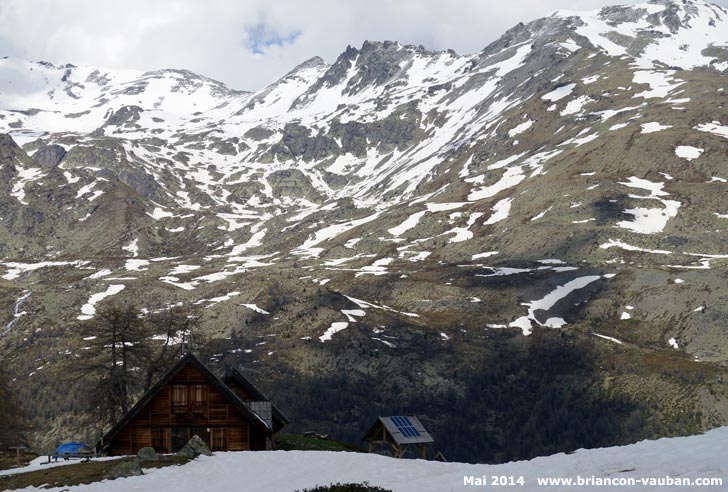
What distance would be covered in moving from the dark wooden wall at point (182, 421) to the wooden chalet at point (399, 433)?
10.4 m

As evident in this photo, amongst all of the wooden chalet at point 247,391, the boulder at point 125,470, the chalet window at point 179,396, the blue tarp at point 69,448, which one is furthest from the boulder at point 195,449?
the wooden chalet at point 247,391

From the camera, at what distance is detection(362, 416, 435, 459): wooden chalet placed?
48806 mm

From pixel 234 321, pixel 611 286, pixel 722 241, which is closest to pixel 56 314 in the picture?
pixel 234 321

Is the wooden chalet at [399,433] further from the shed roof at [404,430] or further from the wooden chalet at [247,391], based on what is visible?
the wooden chalet at [247,391]

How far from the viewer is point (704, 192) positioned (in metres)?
191

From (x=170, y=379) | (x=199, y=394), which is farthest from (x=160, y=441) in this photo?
(x=170, y=379)

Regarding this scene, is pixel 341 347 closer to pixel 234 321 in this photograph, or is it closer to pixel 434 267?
pixel 234 321

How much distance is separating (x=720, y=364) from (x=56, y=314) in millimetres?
140995

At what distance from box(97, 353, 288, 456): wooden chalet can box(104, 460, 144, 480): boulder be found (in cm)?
1273

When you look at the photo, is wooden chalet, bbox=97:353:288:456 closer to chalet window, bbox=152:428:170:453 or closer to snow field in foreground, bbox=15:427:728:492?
chalet window, bbox=152:428:170:453

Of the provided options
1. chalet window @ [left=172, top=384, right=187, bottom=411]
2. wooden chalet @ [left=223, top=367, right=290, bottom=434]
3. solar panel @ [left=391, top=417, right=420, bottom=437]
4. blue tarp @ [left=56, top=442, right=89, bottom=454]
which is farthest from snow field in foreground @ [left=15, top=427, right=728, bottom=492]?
solar panel @ [left=391, top=417, right=420, bottom=437]

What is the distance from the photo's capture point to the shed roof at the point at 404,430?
160ft

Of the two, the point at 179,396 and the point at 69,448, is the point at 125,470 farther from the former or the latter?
the point at 69,448

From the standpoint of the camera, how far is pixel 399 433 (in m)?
49.2
